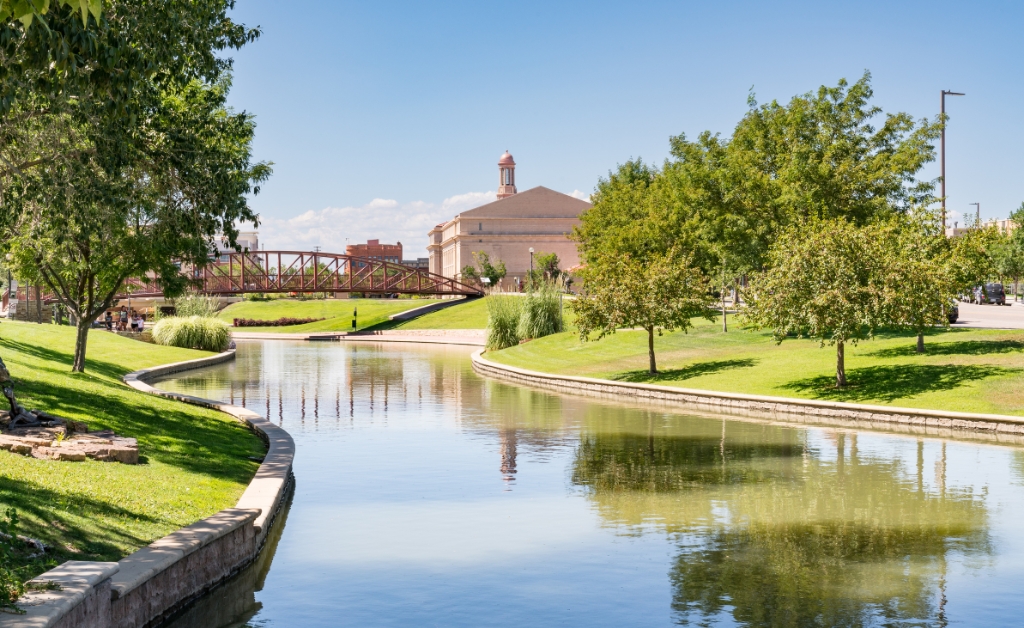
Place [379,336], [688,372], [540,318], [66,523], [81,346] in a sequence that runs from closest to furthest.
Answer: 1. [66,523]
2. [81,346]
3. [688,372]
4. [540,318]
5. [379,336]

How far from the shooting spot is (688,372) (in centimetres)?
3344

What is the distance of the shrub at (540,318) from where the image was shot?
4794 cm

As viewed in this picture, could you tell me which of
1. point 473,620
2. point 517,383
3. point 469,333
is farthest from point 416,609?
point 469,333

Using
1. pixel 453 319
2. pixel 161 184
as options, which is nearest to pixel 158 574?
pixel 161 184

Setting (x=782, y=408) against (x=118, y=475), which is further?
(x=782, y=408)

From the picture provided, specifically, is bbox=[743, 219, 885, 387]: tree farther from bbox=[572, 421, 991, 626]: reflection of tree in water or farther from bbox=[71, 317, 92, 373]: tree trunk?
bbox=[71, 317, 92, 373]: tree trunk

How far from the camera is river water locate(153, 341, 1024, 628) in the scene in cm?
999

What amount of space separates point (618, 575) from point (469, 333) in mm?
60920

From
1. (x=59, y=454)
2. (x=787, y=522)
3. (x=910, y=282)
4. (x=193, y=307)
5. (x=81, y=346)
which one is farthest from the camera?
(x=193, y=307)

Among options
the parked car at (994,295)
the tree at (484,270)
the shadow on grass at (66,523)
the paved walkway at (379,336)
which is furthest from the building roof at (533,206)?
the shadow on grass at (66,523)

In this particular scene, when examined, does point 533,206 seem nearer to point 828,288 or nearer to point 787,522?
point 828,288

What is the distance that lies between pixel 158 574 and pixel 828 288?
21.7 meters

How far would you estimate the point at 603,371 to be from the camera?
118ft

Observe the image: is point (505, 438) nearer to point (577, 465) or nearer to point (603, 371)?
point (577, 465)
